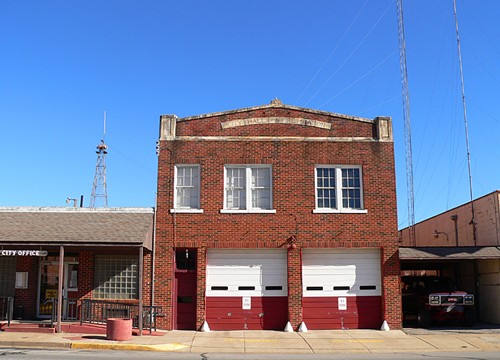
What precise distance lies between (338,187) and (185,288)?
6792 millimetres

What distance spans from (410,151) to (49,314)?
24072mm

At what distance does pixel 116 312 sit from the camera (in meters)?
20.0

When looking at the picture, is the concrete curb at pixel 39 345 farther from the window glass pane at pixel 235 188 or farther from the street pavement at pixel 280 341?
the window glass pane at pixel 235 188

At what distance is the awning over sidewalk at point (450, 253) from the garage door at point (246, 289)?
4542 millimetres

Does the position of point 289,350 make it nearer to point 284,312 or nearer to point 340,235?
point 284,312

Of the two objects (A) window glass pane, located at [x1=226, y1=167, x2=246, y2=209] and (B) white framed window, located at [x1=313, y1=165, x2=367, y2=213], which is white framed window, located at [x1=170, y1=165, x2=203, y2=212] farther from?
(B) white framed window, located at [x1=313, y1=165, x2=367, y2=213]

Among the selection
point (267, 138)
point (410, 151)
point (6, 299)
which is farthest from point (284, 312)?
point (410, 151)

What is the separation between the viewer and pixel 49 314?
20.9m

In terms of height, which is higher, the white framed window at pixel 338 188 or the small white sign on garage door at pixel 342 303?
the white framed window at pixel 338 188

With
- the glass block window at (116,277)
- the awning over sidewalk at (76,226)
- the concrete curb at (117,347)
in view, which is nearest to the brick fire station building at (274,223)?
the glass block window at (116,277)

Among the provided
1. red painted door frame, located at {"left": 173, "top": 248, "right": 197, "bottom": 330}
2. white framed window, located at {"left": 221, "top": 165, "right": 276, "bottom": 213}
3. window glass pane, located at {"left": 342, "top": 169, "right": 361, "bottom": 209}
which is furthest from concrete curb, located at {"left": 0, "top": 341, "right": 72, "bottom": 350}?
window glass pane, located at {"left": 342, "top": 169, "right": 361, "bottom": 209}

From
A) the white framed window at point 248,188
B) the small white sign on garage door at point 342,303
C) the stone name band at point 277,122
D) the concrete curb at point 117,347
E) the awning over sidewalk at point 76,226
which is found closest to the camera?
the concrete curb at point 117,347

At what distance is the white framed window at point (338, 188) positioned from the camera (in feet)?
70.1

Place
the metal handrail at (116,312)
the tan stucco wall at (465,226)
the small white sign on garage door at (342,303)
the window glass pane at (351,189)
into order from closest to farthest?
the metal handrail at (116,312) < the small white sign on garage door at (342,303) < the window glass pane at (351,189) < the tan stucco wall at (465,226)
